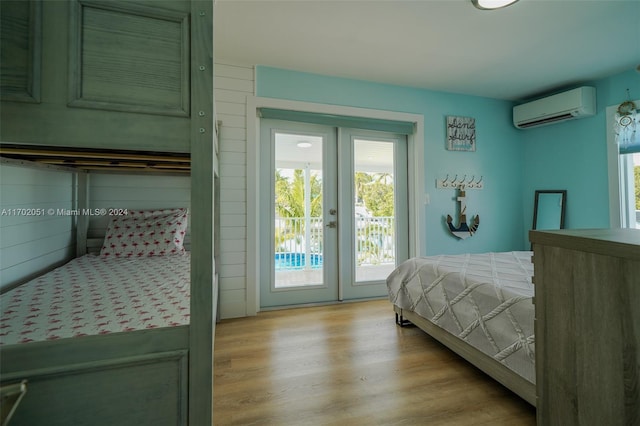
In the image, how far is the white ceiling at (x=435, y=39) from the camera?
2035 millimetres

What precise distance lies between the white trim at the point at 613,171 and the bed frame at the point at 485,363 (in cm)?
239

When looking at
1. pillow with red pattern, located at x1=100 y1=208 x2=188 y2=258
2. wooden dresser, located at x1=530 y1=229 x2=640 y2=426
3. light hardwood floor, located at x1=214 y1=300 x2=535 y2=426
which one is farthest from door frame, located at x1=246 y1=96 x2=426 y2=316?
wooden dresser, located at x1=530 y1=229 x2=640 y2=426

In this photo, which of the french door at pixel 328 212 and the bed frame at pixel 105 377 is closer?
the bed frame at pixel 105 377

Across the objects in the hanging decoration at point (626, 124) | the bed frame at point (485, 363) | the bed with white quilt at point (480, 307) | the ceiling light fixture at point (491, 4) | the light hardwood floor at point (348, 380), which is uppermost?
the ceiling light fixture at point (491, 4)

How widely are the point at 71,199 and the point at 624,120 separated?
17.0 ft

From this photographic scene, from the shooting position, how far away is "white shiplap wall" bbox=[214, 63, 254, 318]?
2.77 metres

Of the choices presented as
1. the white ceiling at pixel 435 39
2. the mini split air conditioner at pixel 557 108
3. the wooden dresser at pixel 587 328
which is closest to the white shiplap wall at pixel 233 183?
the white ceiling at pixel 435 39

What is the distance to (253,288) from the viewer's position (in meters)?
2.83

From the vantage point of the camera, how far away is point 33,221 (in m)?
1.80

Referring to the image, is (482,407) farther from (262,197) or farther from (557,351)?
(262,197)

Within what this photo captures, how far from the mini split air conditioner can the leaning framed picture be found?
1.99ft

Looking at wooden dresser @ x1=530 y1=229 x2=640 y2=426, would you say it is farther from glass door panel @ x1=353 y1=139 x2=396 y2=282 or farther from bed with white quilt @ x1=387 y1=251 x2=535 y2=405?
glass door panel @ x1=353 y1=139 x2=396 y2=282

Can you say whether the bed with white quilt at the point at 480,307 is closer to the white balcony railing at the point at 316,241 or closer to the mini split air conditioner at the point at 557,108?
the white balcony railing at the point at 316,241

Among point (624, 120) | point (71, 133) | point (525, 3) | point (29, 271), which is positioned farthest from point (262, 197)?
point (624, 120)
